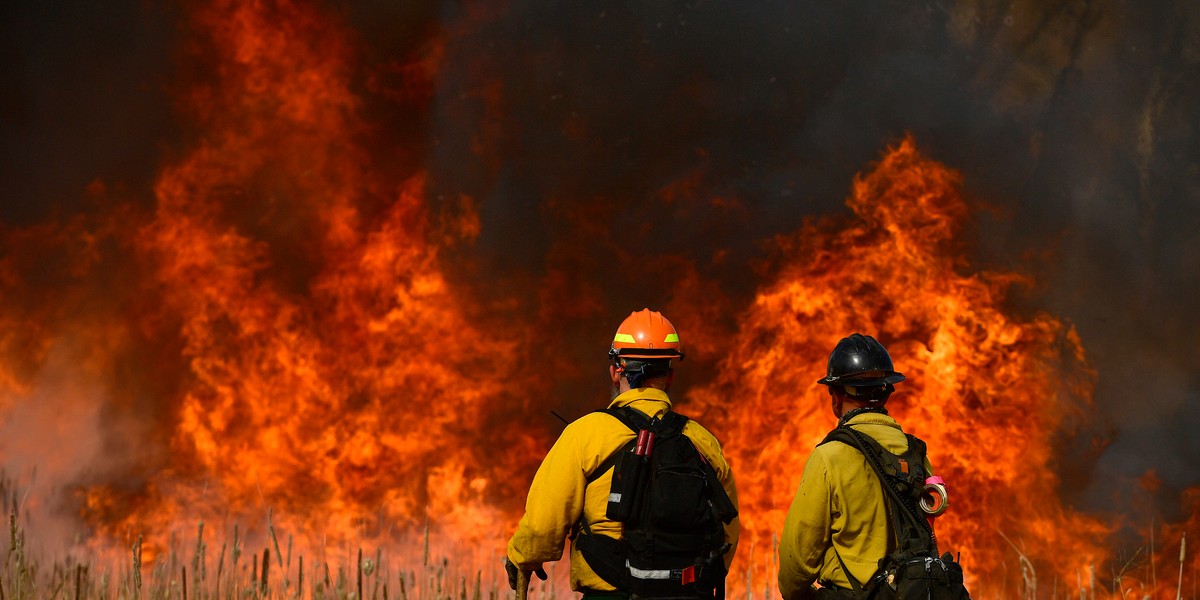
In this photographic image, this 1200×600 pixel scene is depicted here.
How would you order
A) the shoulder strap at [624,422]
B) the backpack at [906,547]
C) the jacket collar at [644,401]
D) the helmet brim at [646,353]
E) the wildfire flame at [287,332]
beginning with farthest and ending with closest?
the wildfire flame at [287,332]
the helmet brim at [646,353]
the jacket collar at [644,401]
the shoulder strap at [624,422]
the backpack at [906,547]

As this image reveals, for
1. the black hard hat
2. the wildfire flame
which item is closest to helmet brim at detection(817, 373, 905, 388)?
the black hard hat

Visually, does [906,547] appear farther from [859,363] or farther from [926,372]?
[926,372]

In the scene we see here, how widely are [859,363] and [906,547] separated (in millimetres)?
874

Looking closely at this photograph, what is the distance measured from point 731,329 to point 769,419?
142cm

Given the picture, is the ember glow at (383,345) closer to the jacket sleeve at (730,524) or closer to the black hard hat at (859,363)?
the jacket sleeve at (730,524)

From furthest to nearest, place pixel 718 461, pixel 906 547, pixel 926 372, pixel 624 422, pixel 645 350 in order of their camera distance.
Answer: pixel 926 372, pixel 645 350, pixel 718 461, pixel 624 422, pixel 906 547

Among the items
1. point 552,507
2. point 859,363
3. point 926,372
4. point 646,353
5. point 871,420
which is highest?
point 926,372

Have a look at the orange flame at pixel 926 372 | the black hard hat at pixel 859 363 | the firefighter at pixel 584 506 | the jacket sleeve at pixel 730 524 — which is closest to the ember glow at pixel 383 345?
the orange flame at pixel 926 372

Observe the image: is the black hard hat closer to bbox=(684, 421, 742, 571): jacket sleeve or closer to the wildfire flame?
bbox=(684, 421, 742, 571): jacket sleeve

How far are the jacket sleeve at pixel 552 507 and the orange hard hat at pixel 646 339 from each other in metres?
0.63

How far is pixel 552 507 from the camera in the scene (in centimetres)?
439

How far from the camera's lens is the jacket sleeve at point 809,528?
439 centimetres

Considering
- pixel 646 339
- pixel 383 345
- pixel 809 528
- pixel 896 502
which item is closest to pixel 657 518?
pixel 809 528

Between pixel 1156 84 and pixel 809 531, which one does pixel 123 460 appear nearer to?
pixel 809 531
